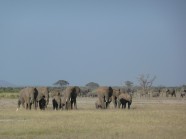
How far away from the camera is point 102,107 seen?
154 ft

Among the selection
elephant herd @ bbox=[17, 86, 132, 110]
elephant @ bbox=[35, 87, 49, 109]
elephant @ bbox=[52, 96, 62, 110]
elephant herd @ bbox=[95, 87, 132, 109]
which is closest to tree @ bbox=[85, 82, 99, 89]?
elephant herd @ bbox=[95, 87, 132, 109]

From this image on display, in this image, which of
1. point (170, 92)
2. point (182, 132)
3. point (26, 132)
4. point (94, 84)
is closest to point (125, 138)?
point (182, 132)

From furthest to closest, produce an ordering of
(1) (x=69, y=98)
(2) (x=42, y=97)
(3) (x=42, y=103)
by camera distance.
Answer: (1) (x=69, y=98)
(2) (x=42, y=97)
(3) (x=42, y=103)

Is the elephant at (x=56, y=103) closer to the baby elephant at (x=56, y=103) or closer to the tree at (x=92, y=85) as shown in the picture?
the baby elephant at (x=56, y=103)

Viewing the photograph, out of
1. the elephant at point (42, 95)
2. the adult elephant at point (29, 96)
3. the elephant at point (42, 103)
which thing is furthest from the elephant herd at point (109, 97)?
the adult elephant at point (29, 96)

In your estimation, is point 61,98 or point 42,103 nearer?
point 42,103

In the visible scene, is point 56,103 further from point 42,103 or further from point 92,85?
point 92,85

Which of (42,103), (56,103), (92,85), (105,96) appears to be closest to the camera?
(42,103)

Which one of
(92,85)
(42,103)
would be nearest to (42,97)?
(42,103)

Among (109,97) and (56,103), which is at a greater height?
(109,97)

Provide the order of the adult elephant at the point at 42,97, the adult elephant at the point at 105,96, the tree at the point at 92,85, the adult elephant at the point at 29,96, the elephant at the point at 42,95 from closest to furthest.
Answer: the adult elephant at the point at 29,96, the adult elephant at the point at 42,97, the elephant at the point at 42,95, the adult elephant at the point at 105,96, the tree at the point at 92,85

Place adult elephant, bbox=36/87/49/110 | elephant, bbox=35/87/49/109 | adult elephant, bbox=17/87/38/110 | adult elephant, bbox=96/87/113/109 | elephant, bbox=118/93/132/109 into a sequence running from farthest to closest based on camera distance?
1. elephant, bbox=118/93/132/109
2. adult elephant, bbox=96/87/113/109
3. elephant, bbox=35/87/49/109
4. adult elephant, bbox=36/87/49/110
5. adult elephant, bbox=17/87/38/110

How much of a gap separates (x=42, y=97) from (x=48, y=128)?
21235 millimetres

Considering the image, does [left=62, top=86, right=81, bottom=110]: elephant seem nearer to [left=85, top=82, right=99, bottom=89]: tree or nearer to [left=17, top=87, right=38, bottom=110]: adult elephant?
[left=17, top=87, right=38, bottom=110]: adult elephant
